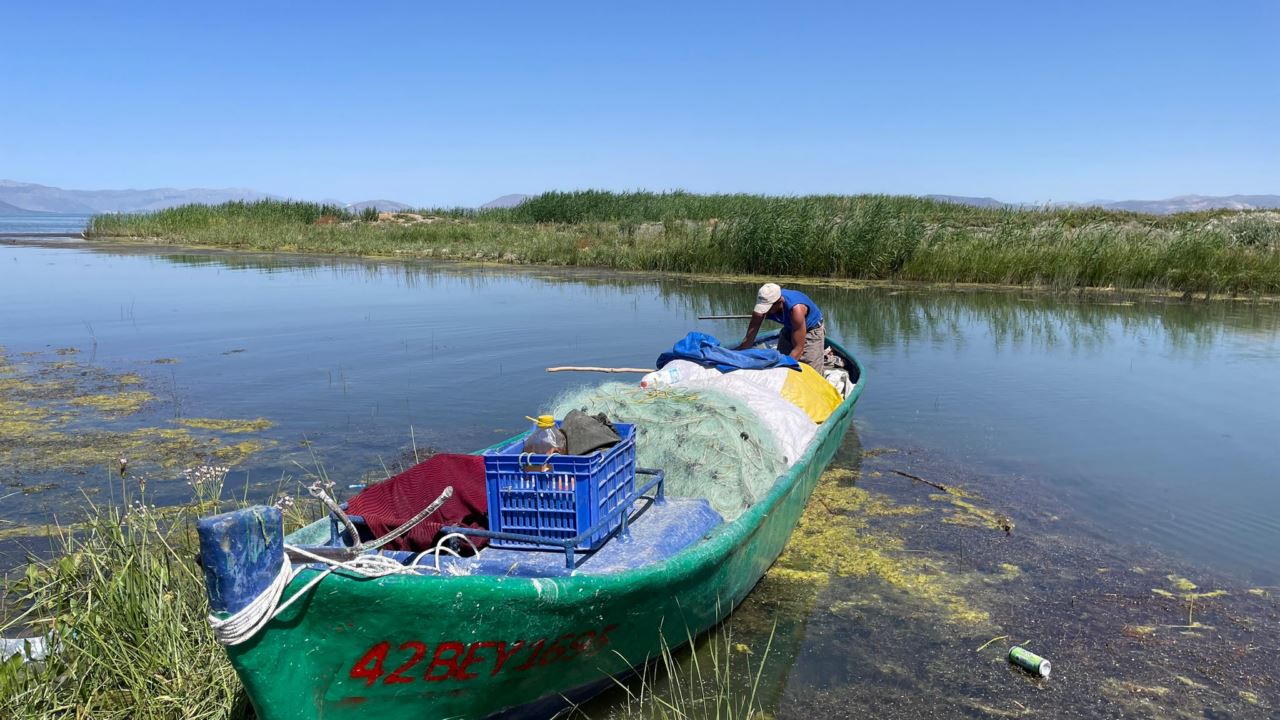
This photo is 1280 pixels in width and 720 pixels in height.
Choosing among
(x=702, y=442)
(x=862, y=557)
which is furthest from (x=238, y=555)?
(x=862, y=557)

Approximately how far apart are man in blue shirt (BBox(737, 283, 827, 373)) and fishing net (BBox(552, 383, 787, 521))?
247cm

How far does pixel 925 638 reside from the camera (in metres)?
4.54

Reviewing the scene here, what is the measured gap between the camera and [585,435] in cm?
A: 406

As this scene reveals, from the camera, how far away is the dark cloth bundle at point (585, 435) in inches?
158


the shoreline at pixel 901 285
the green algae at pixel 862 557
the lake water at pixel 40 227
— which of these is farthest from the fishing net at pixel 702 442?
the lake water at pixel 40 227

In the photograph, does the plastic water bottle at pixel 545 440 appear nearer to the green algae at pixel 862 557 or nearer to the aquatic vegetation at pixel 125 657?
the aquatic vegetation at pixel 125 657

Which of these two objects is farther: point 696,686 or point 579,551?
point 696,686

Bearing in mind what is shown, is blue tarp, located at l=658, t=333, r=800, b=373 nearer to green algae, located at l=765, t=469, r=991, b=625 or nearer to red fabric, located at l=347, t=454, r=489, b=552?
green algae, located at l=765, t=469, r=991, b=625

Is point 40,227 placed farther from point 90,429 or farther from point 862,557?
point 862,557

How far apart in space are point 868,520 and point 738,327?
708cm

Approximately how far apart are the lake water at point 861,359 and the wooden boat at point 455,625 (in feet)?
→ 11.6

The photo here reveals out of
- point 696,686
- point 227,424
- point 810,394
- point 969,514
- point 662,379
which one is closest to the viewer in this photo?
point 696,686

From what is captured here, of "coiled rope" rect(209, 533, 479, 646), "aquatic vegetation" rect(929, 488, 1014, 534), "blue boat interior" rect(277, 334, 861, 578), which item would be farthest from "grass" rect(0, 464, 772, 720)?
"aquatic vegetation" rect(929, 488, 1014, 534)

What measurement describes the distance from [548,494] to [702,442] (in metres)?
1.57
